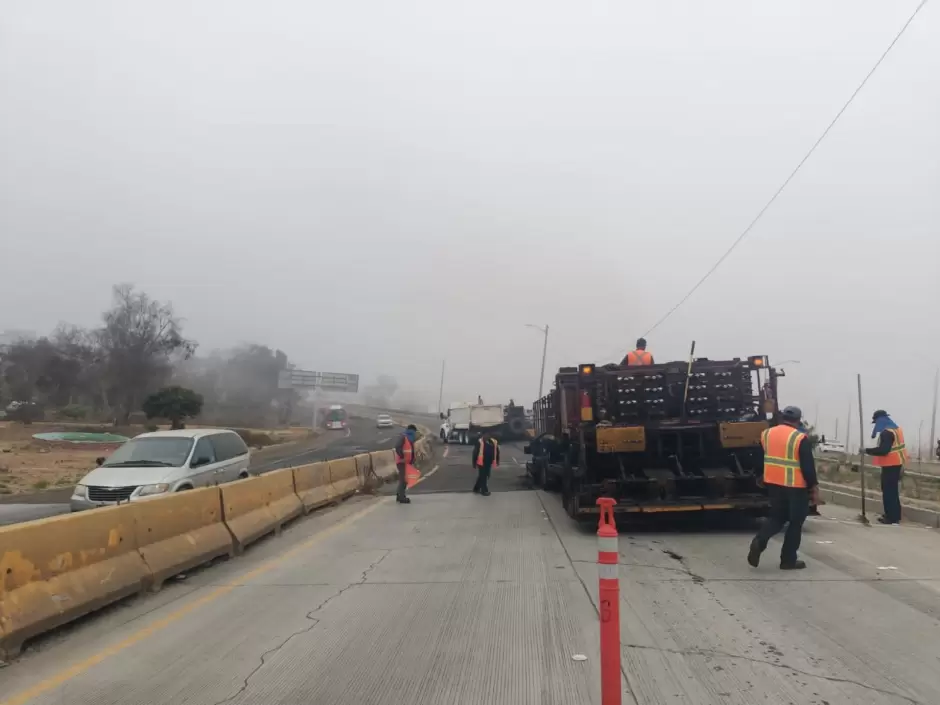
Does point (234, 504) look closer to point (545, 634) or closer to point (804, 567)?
point (545, 634)

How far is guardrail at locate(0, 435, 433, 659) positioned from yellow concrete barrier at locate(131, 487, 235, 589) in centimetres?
1

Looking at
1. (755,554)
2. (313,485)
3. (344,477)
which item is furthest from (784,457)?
(344,477)

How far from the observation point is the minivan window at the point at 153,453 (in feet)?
41.1

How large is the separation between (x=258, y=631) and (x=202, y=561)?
Result: 111 inches

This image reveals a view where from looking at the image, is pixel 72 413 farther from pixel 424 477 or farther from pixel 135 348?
pixel 424 477

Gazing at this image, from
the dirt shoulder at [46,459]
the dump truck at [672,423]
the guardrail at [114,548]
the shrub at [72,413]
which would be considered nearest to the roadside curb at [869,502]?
the dump truck at [672,423]

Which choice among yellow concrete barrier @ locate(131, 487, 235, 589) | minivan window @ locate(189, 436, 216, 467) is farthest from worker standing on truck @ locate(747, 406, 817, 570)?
minivan window @ locate(189, 436, 216, 467)

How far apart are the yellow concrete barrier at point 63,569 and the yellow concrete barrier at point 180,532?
22 cm

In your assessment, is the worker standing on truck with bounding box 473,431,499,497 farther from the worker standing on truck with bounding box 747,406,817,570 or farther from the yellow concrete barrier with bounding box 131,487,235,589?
the worker standing on truck with bounding box 747,406,817,570

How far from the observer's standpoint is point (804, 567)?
8109mm

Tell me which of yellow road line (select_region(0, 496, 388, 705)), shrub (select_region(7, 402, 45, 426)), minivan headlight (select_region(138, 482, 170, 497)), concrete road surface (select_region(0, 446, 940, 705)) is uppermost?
shrub (select_region(7, 402, 45, 426))

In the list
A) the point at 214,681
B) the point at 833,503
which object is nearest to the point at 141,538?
the point at 214,681

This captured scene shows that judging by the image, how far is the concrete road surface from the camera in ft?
15.5

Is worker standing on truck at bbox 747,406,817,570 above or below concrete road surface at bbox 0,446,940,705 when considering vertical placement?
above
